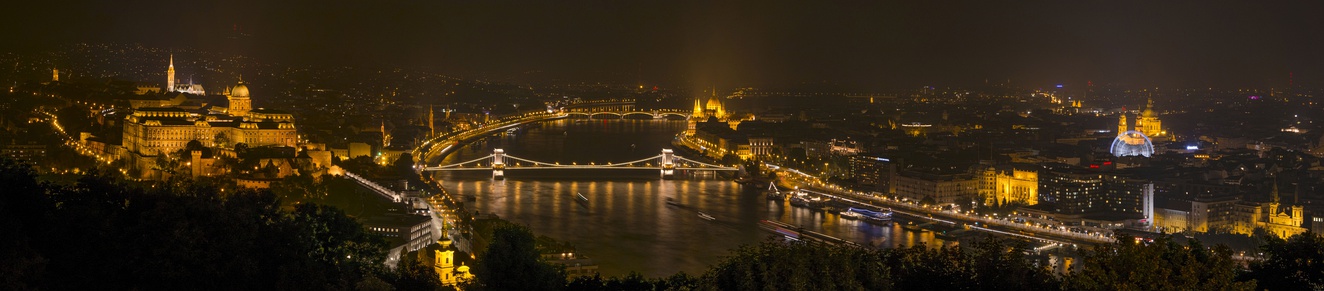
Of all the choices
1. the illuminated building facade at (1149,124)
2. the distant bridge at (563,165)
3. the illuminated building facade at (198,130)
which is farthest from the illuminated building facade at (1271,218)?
the illuminated building facade at (1149,124)

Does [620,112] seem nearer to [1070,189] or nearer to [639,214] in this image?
[1070,189]

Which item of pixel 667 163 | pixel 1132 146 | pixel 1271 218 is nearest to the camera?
pixel 1271 218

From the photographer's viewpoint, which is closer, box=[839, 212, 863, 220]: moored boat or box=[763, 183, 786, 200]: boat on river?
box=[839, 212, 863, 220]: moored boat

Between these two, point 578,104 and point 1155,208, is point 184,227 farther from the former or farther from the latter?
point 578,104

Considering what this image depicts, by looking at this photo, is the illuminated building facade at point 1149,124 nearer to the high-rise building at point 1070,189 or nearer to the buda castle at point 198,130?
the high-rise building at point 1070,189

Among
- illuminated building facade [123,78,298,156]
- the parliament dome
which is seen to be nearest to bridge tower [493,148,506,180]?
illuminated building facade [123,78,298,156]

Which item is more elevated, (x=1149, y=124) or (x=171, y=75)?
(x=171, y=75)

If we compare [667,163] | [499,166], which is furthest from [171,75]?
[667,163]

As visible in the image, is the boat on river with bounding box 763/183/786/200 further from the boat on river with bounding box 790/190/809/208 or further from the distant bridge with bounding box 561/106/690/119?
the distant bridge with bounding box 561/106/690/119

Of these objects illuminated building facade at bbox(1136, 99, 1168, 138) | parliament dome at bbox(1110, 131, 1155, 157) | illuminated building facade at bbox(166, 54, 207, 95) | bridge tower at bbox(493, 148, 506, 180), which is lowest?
bridge tower at bbox(493, 148, 506, 180)
